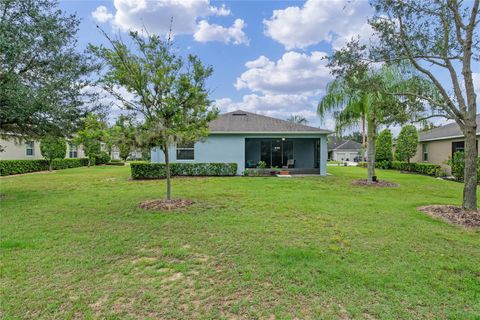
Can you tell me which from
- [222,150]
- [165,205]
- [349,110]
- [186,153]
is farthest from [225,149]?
[165,205]

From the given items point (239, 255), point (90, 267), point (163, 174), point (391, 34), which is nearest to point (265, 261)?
point (239, 255)

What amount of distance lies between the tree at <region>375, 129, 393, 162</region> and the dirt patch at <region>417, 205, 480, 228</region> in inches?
709

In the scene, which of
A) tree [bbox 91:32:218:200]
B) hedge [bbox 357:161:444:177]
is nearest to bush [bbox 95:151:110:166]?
tree [bbox 91:32:218:200]

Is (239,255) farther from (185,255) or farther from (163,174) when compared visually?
(163,174)

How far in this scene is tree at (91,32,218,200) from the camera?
21.8 feet

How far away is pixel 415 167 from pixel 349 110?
9660mm

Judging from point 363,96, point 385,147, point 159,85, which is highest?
point 363,96

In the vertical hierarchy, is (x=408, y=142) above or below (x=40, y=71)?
below

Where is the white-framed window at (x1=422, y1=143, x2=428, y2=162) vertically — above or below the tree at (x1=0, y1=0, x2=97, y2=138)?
below

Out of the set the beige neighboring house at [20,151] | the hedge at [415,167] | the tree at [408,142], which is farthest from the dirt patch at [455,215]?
the beige neighboring house at [20,151]

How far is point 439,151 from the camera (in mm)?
18000

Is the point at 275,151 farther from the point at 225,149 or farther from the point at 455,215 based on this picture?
the point at 455,215

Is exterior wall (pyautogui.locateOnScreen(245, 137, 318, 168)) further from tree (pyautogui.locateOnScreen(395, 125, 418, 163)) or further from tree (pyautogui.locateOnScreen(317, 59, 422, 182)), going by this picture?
tree (pyautogui.locateOnScreen(395, 125, 418, 163))

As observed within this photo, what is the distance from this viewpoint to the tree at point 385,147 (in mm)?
23250
